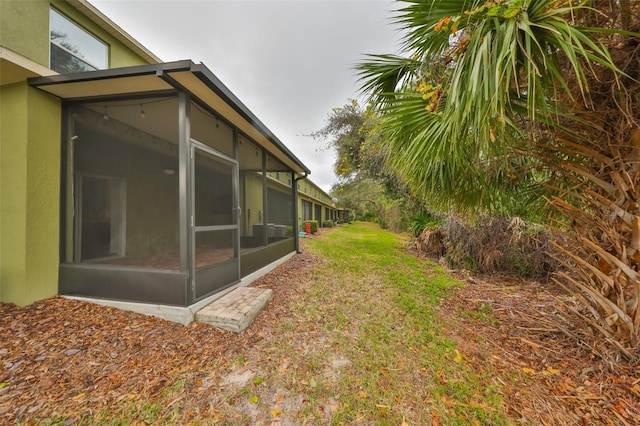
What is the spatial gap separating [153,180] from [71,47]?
2809 millimetres

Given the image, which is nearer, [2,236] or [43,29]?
[2,236]

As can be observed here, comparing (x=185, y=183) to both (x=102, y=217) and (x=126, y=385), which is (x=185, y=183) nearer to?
(x=126, y=385)

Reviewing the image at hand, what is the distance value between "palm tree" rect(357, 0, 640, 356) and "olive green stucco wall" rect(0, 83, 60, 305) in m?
4.50

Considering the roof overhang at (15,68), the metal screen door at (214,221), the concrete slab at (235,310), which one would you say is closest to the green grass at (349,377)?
the concrete slab at (235,310)

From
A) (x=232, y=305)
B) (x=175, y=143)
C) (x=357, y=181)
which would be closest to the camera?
(x=232, y=305)

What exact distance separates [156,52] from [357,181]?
32.0 feet

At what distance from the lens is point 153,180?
19.3 feet

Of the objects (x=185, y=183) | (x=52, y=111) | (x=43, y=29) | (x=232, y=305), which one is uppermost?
(x=43, y=29)

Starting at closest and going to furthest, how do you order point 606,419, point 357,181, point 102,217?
point 606,419 → point 102,217 → point 357,181

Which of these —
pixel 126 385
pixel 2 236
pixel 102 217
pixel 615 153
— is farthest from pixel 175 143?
pixel 615 153

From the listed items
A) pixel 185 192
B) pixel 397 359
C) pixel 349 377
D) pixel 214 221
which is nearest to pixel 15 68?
pixel 185 192

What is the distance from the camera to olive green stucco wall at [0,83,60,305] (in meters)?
2.97

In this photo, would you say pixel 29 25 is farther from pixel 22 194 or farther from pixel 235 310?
pixel 235 310

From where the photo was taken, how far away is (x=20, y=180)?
9.76 ft
